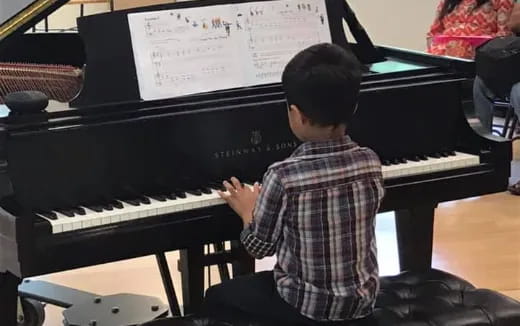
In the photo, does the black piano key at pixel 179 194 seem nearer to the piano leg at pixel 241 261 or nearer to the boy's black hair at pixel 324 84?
the piano leg at pixel 241 261

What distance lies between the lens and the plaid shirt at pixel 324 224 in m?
1.82

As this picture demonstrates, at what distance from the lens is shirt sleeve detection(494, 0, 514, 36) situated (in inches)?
194

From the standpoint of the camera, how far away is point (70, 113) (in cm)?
213

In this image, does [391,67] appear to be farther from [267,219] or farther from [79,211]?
[79,211]

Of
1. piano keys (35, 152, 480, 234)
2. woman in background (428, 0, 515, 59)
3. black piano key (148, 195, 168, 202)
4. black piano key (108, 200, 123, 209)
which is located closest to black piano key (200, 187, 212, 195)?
piano keys (35, 152, 480, 234)

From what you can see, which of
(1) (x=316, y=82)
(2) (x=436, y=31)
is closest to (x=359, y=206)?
(1) (x=316, y=82)

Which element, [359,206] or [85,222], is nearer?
[359,206]

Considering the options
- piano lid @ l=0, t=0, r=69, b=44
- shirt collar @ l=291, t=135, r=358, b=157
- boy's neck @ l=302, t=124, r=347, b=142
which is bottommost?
shirt collar @ l=291, t=135, r=358, b=157

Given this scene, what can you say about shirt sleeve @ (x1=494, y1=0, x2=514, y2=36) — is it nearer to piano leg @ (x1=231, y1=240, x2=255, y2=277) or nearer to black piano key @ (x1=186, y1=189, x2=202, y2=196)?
piano leg @ (x1=231, y1=240, x2=255, y2=277)

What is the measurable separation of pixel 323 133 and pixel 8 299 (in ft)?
2.86

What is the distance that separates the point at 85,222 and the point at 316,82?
0.63 meters

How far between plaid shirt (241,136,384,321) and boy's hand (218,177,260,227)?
0.55 ft

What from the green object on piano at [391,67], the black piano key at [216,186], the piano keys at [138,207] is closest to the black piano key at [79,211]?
the piano keys at [138,207]

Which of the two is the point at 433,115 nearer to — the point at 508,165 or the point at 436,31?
the point at 508,165
